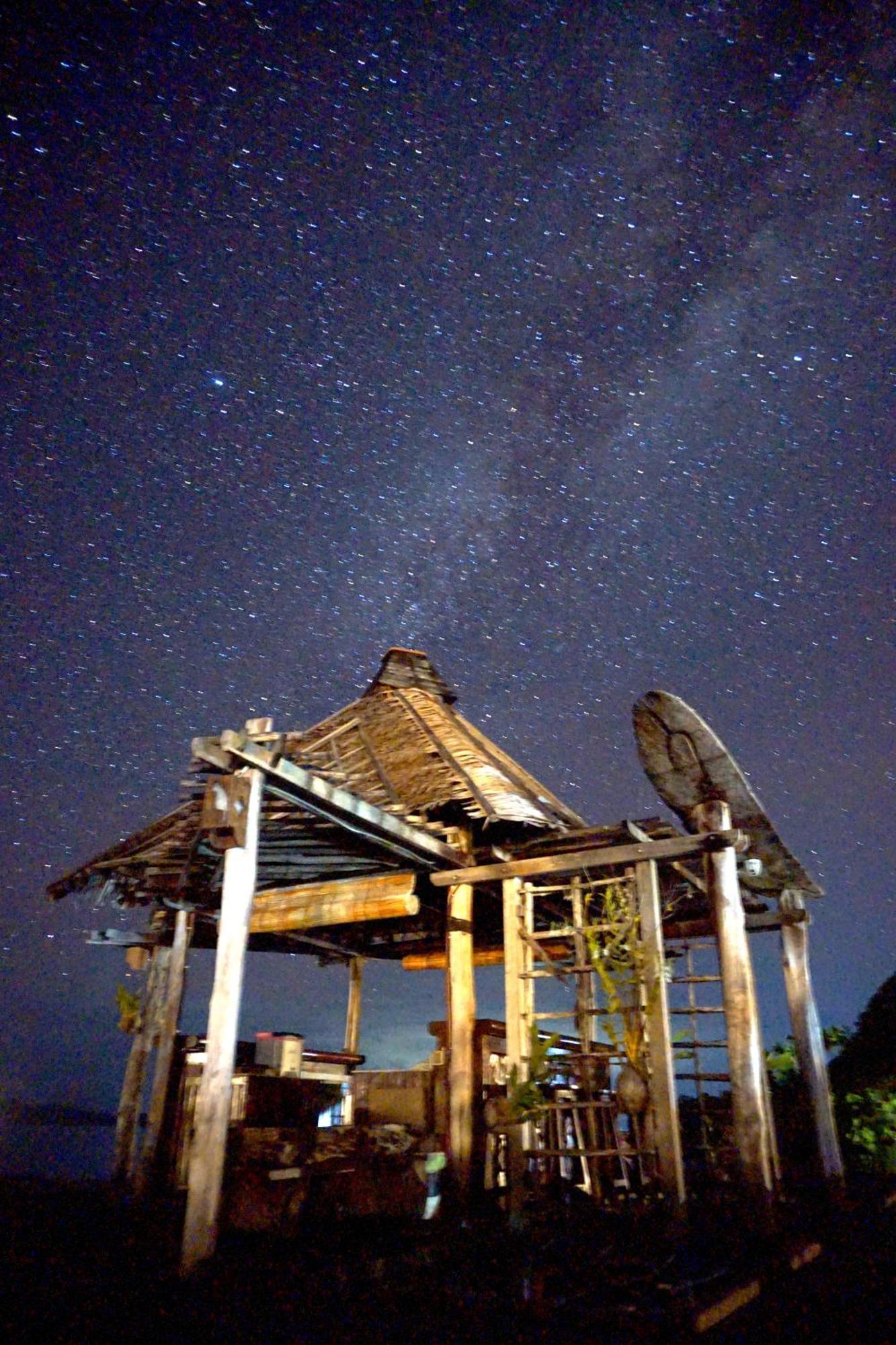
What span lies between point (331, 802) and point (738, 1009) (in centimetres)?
503

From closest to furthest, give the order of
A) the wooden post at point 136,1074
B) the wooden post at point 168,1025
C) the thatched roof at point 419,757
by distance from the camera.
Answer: the thatched roof at point 419,757, the wooden post at point 168,1025, the wooden post at point 136,1074

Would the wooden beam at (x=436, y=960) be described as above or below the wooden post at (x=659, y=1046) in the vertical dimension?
above

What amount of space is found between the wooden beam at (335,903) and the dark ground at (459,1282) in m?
3.33

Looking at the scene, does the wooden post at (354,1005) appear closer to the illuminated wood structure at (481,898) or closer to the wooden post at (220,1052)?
the illuminated wood structure at (481,898)

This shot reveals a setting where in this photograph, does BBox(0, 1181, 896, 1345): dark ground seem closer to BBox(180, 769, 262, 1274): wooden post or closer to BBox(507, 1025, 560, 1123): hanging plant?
BBox(180, 769, 262, 1274): wooden post

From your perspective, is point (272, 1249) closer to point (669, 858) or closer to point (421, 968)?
point (669, 858)

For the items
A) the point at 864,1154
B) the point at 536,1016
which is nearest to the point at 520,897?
the point at 536,1016

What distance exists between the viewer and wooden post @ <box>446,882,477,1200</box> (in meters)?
9.84

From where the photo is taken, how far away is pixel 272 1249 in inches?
293

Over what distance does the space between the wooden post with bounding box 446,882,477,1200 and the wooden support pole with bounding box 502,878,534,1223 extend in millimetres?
554

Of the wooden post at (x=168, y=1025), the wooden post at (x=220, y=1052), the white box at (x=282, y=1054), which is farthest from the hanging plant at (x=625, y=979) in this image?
the wooden post at (x=168, y=1025)

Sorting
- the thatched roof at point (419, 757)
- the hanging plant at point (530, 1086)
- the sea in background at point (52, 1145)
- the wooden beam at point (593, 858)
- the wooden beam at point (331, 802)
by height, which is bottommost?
the sea in background at point (52, 1145)

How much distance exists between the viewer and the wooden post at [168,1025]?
42.9 ft

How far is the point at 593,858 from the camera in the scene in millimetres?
10203
